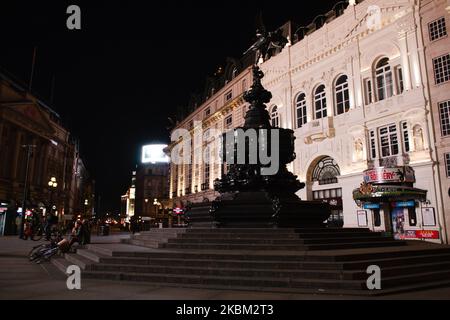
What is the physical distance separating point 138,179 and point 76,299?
10063cm

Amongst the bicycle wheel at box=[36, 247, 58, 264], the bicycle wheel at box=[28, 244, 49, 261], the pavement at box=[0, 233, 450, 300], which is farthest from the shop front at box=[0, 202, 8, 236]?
the pavement at box=[0, 233, 450, 300]

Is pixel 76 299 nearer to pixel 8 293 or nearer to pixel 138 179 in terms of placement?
pixel 8 293

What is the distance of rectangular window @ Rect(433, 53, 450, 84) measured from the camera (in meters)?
20.7

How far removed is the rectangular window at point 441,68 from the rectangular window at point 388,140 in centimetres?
379

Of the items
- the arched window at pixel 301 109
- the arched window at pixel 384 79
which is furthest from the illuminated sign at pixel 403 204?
the arched window at pixel 301 109

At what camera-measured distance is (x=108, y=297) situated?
678 cm

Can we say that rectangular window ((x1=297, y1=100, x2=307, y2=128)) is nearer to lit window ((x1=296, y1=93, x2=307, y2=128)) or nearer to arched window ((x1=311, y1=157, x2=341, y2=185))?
lit window ((x1=296, y1=93, x2=307, y2=128))

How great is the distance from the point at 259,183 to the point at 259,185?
0.08 meters

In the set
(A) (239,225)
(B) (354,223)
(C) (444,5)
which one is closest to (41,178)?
(B) (354,223)

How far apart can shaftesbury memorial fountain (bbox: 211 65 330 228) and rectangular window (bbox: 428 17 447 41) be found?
46.3 ft

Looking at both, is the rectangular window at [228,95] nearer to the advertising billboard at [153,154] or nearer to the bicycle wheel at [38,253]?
the bicycle wheel at [38,253]

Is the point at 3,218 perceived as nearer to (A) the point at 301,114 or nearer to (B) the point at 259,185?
(A) the point at 301,114

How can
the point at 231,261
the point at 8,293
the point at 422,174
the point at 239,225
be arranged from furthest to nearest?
the point at 422,174 < the point at 239,225 < the point at 231,261 < the point at 8,293

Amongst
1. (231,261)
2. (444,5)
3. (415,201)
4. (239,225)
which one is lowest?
(231,261)
